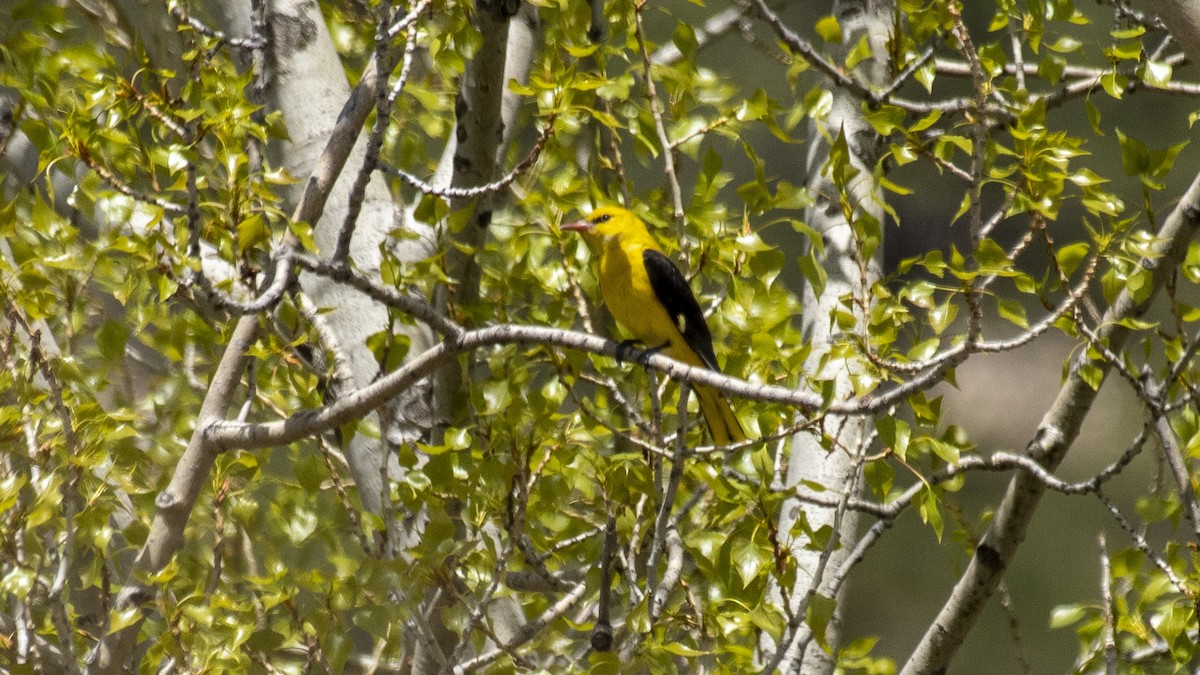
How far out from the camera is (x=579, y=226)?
2867mm

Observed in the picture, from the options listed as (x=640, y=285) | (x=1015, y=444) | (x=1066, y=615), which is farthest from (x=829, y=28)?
(x=1015, y=444)

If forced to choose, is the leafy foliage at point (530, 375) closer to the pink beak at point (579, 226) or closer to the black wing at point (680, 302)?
the pink beak at point (579, 226)

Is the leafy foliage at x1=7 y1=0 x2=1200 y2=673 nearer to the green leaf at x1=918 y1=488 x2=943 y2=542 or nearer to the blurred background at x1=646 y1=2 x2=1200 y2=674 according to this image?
the green leaf at x1=918 y1=488 x2=943 y2=542

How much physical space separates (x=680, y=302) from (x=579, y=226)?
0.38 metres

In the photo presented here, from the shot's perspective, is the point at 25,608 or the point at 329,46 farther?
the point at 329,46

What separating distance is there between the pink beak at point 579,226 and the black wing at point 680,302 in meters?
0.24

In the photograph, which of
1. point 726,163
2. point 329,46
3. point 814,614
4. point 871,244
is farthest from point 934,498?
point 726,163

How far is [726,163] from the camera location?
9.06m

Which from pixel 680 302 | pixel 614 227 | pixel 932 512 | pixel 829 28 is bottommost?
pixel 932 512

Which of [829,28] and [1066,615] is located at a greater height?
[829,28]

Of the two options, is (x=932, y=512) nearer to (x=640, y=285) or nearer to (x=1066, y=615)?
(x=1066, y=615)

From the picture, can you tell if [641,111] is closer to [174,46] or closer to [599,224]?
[599,224]

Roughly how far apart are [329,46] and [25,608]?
4.98 ft

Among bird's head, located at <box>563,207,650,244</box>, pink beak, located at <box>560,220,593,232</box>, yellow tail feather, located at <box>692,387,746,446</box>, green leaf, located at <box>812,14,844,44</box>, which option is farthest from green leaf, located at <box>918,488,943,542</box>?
bird's head, located at <box>563,207,650,244</box>
